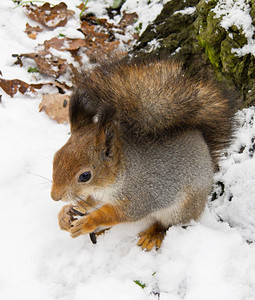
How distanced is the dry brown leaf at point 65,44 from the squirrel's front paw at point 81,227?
1600mm

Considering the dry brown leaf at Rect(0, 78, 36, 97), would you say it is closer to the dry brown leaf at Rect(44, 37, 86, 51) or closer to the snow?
the dry brown leaf at Rect(44, 37, 86, 51)

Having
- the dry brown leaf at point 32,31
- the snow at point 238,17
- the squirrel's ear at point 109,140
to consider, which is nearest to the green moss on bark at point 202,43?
the snow at point 238,17

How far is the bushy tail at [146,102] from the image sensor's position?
141 centimetres

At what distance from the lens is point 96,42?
2836 mm

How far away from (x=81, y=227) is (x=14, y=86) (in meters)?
1.24

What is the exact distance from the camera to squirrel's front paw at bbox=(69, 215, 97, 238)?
1548mm

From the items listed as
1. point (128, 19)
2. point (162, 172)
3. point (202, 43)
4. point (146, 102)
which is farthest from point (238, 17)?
point (128, 19)

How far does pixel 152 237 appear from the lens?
165cm

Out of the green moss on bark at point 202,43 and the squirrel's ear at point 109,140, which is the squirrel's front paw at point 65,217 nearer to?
the squirrel's ear at point 109,140

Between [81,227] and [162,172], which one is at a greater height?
[162,172]

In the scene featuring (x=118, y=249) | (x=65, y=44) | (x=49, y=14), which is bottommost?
(x=118, y=249)

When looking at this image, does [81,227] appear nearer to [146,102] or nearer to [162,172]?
[162,172]

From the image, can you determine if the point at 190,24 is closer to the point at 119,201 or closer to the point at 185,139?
the point at 185,139

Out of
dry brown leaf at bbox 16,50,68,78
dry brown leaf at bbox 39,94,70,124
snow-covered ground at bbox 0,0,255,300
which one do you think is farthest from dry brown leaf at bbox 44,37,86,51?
snow-covered ground at bbox 0,0,255,300
